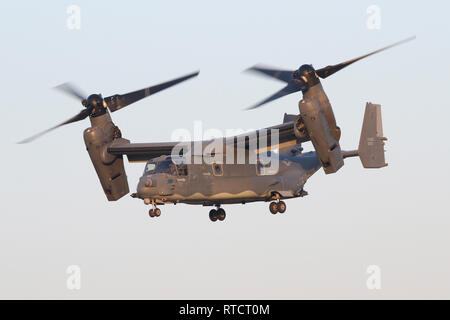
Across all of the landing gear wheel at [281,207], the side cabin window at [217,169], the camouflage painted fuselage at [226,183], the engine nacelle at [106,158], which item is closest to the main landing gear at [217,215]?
the camouflage painted fuselage at [226,183]

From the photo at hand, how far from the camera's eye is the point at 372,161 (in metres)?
36.8

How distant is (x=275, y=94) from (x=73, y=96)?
337 inches

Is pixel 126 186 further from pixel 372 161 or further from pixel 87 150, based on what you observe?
pixel 372 161

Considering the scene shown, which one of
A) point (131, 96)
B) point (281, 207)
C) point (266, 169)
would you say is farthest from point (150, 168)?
point (281, 207)

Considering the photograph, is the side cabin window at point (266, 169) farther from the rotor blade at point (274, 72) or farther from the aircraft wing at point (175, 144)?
the rotor blade at point (274, 72)

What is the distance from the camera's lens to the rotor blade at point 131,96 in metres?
36.2

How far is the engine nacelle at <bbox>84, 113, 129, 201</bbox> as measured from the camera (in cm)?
3534

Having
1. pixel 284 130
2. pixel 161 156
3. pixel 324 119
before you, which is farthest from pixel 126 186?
pixel 324 119

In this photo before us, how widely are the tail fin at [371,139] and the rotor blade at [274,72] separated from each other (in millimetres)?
5226

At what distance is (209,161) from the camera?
36625 mm

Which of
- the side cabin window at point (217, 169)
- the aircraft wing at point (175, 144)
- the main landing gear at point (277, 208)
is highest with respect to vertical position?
the aircraft wing at point (175, 144)

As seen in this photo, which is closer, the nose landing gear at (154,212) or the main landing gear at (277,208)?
the nose landing gear at (154,212)

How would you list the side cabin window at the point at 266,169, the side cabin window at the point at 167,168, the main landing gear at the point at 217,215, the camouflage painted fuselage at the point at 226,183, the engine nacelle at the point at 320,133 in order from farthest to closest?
1. the main landing gear at the point at 217,215
2. the side cabin window at the point at 266,169
3. the side cabin window at the point at 167,168
4. the camouflage painted fuselage at the point at 226,183
5. the engine nacelle at the point at 320,133

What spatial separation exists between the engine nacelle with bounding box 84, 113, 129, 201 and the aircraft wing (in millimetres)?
307
